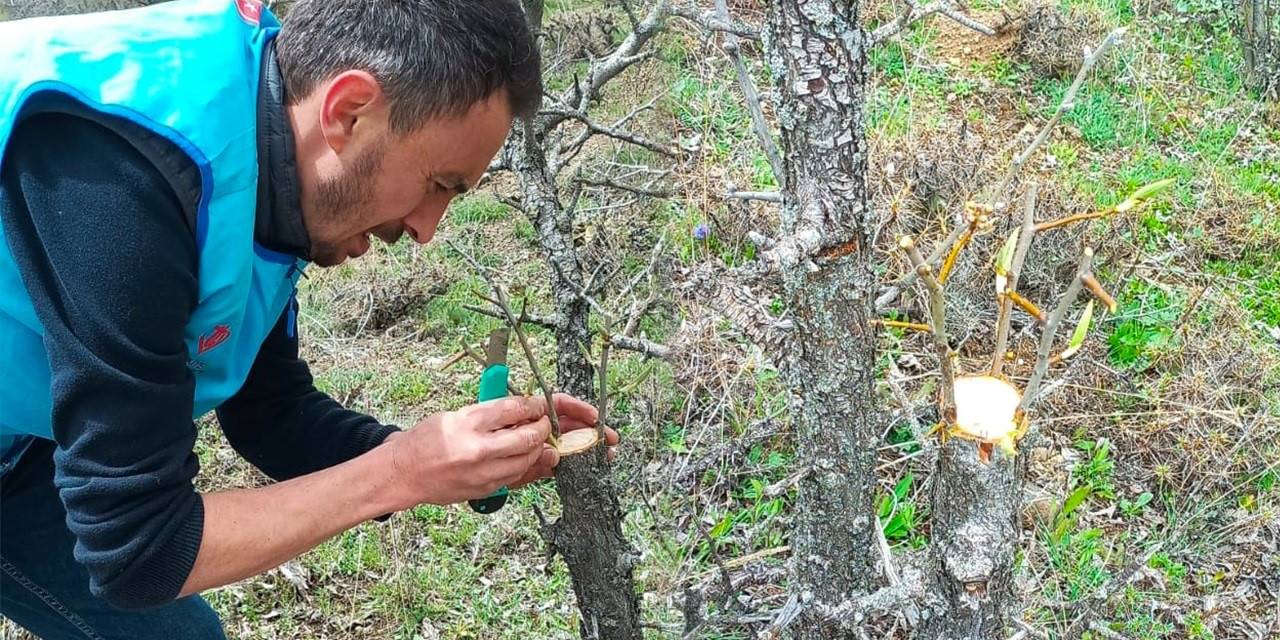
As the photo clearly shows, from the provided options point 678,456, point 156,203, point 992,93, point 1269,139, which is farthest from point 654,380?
point 1269,139

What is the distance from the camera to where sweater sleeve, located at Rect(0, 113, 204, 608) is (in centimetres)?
105

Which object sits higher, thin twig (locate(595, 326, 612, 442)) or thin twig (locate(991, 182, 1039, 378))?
thin twig (locate(991, 182, 1039, 378))

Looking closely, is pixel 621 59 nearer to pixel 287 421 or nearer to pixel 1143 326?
pixel 287 421

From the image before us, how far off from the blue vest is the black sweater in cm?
2

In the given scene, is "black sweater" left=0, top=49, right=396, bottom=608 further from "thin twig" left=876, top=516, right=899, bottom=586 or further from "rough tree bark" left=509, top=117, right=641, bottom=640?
"thin twig" left=876, top=516, right=899, bottom=586

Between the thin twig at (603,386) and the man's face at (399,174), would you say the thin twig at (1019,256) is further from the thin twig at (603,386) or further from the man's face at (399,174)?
the man's face at (399,174)

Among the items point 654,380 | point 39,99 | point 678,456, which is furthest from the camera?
point 654,380

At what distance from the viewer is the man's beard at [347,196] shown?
4.20ft

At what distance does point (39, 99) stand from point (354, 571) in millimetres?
1853

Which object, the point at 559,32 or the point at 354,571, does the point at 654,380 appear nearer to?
the point at 354,571

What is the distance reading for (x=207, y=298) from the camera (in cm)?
125

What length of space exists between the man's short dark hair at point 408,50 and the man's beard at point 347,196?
2.7 inches

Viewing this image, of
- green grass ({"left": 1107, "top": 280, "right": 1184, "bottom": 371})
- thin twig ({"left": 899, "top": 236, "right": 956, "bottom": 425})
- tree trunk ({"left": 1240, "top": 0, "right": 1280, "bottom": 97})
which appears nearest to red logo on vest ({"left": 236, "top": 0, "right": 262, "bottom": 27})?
thin twig ({"left": 899, "top": 236, "right": 956, "bottom": 425})

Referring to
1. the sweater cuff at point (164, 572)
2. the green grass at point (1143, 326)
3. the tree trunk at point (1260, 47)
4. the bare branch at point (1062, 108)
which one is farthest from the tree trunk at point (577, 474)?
the tree trunk at point (1260, 47)
